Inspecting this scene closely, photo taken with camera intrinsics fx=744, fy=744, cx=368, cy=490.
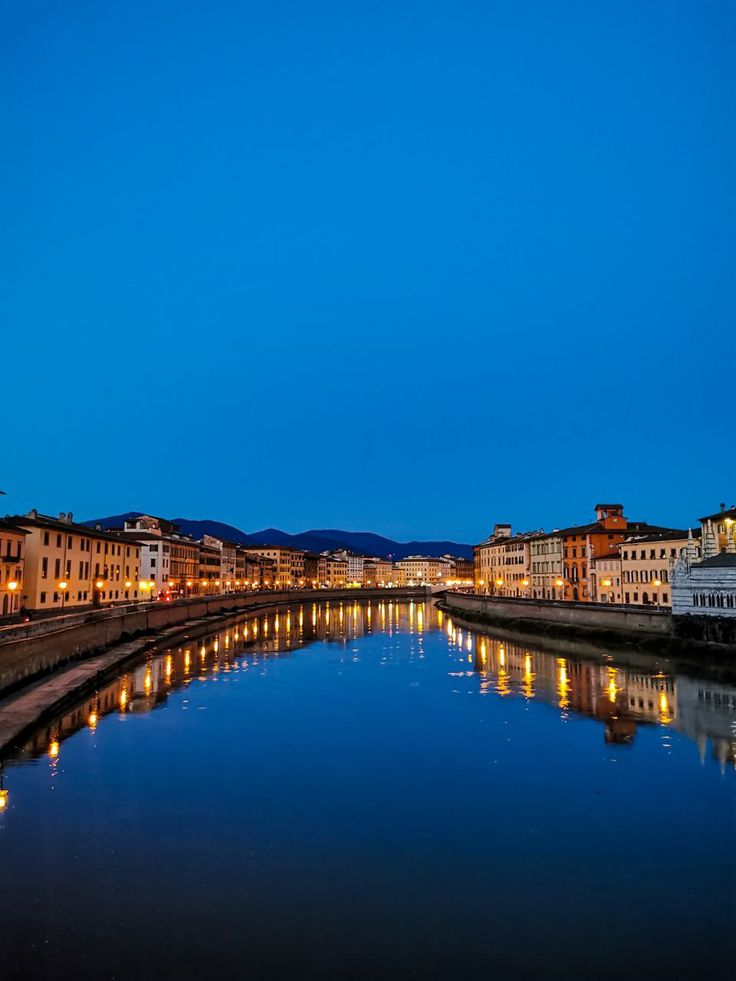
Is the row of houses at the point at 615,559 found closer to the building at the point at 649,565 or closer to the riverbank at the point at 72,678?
the building at the point at 649,565

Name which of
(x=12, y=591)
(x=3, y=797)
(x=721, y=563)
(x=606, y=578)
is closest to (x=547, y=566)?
(x=606, y=578)

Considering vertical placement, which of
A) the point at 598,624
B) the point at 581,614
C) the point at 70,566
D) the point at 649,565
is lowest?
the point at 598,624

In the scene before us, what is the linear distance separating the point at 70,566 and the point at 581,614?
47.5 meters

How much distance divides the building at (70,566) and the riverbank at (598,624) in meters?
43.3

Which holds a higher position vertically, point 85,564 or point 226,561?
point 226,561

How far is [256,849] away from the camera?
16547mm

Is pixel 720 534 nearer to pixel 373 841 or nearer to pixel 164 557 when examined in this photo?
pixel 373 841

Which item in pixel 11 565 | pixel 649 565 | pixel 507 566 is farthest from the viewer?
pixel 507 566

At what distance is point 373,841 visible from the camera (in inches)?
678

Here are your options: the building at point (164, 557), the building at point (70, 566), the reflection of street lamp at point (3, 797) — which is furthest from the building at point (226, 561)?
the reflection of street lamp at point (3, 797)

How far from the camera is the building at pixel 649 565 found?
8056 centimetres

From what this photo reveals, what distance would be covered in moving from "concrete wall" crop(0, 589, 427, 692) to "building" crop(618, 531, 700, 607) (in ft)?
163

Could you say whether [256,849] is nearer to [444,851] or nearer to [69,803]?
[444,851]

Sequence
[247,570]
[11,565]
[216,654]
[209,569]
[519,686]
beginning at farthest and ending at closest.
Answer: [247,570] → [209,569] → [216,654] → [11,565] → [519,686]
